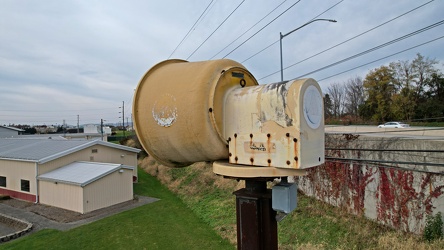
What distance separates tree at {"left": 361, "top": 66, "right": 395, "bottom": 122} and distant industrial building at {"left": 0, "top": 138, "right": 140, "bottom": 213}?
3322 centimetres

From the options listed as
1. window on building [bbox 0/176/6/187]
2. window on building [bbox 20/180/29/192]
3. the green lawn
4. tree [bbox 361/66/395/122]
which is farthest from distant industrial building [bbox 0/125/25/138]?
tree [bbox 361/66/395/122]

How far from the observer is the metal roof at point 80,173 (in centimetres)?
1738

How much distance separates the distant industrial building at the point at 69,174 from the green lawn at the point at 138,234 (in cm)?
274

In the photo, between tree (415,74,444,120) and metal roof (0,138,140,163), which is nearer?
metal roof (0,138,140,163)

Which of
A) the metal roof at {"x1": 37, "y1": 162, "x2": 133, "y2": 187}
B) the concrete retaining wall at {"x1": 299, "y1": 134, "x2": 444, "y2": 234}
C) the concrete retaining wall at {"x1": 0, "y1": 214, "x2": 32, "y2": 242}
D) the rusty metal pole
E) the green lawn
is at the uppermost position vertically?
the rusty metal pole

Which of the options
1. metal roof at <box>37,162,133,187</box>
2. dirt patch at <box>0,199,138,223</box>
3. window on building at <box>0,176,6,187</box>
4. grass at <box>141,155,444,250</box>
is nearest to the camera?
grass at <box>141,155,444,250</box>

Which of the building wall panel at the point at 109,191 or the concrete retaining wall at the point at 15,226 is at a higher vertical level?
the building wall panel at the point at 109,191

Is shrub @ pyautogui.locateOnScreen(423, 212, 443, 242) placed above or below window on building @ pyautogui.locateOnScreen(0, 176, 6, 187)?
above

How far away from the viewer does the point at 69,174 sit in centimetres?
1880

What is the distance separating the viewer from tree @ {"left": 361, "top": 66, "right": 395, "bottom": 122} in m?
37.8

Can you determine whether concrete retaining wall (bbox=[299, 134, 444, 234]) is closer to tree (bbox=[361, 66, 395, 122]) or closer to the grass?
the grass

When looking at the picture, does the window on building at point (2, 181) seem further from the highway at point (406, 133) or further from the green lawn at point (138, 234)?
the highway at point (406, 133)

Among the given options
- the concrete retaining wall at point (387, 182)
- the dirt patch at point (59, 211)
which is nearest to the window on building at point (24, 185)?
the dirt patch at point (59, 211)

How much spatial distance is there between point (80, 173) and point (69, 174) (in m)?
0.78
